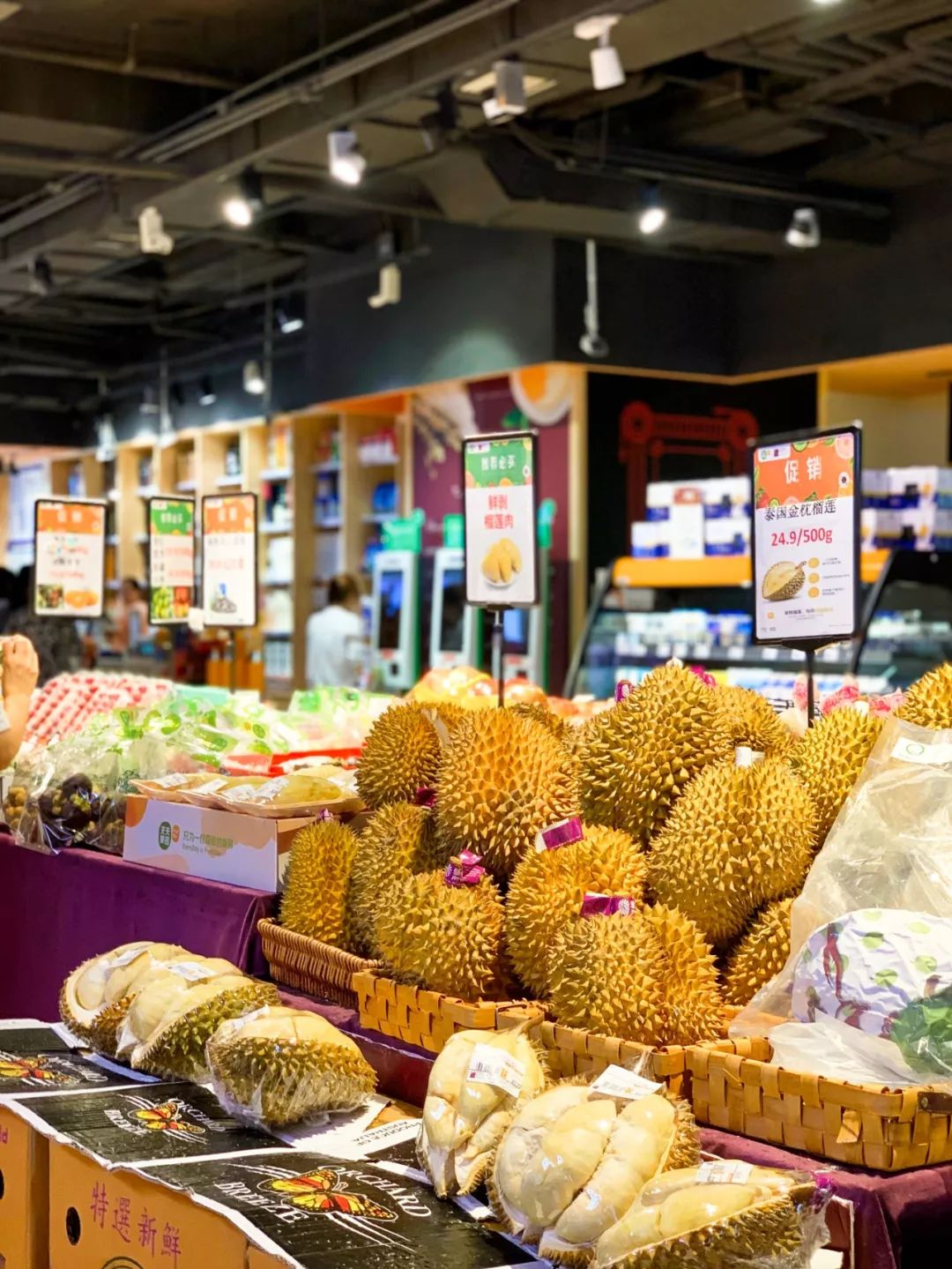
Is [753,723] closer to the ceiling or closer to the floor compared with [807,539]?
closer to the floor

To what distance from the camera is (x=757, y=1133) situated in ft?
5.25

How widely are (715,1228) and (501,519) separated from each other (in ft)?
5.98

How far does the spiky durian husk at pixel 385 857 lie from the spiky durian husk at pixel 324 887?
3cm

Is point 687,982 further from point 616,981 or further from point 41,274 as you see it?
point 41,274

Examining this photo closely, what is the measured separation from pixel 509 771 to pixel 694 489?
17.0 feet

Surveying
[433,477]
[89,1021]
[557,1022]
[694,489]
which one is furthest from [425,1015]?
[433,477]

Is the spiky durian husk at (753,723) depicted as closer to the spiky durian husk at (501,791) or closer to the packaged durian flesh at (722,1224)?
the spiky durian husk at (501,791)

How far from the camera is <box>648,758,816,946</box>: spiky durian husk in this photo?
6.05 feet

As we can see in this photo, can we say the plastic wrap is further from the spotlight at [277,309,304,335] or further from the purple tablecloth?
the spotlight at [277,309,304,335]

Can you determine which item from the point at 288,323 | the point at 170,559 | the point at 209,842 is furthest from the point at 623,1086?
the point at 288,323

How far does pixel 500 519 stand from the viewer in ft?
9.85

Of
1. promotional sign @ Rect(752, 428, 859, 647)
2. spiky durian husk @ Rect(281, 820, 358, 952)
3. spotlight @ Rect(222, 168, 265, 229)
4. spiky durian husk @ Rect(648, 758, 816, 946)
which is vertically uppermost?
spotlight @ Rect(222, 168, 265, 229)

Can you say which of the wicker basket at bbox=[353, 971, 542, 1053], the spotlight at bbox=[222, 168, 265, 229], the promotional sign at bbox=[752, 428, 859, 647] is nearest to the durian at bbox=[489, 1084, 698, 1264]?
the wicker basket at bbox=[353, 971, 542, 1053]

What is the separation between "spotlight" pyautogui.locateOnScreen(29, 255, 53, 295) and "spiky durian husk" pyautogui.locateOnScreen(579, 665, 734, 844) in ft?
28.3
